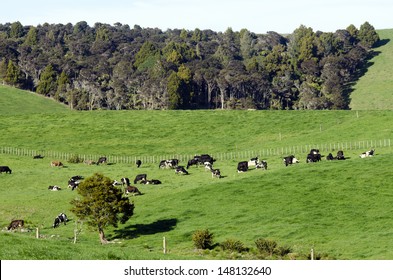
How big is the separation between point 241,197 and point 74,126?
67.8 meters

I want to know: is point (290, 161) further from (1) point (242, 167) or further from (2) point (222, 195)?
(2) point (222, 195)

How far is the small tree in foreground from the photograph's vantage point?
161 feet

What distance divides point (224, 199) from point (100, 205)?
43.6 ft

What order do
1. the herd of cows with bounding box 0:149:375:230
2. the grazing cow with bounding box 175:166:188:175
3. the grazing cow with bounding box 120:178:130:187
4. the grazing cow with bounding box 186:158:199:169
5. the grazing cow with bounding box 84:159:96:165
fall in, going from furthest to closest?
the grazing cow with bounding box 84:159:96:165, the grazing cow with bounding box 186:158:199:169, the grazing cow with bounding box 175:166:188:175, the grazing cow with bounding box 120:178:130:187, the herd of cows with bounding box 0:149:375:230

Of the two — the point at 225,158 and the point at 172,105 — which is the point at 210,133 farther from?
the point at 172,105

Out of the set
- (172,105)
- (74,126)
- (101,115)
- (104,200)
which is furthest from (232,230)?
(172,105)

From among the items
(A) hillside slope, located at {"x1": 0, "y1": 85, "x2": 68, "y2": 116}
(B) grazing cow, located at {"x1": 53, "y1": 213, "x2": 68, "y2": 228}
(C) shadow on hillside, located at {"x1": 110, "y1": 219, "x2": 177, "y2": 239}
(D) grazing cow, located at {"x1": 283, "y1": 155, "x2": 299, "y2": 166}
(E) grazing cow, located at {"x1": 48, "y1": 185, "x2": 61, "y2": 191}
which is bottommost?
(C) shadow on hillside, located at {"x1": 110, "y1": 219, "x2": 177, "y2": 239}

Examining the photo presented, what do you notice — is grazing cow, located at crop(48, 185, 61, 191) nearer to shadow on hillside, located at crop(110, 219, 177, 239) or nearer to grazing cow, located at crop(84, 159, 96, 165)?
shadow on hillside, located at crop(110, 219, 177, 239)

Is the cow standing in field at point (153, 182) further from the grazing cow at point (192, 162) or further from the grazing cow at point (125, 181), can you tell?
the grazing cow at point (192, 162)

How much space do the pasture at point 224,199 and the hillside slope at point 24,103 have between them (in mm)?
50231

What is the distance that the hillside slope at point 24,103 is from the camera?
160 metres

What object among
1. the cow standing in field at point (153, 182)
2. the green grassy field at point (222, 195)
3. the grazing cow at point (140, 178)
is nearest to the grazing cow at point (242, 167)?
the green grassy field at point (222, 195)

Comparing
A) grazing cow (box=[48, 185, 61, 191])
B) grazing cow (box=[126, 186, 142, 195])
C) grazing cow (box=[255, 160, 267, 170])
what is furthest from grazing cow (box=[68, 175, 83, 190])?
grazing cow (box=[255, 160, 267, 170])

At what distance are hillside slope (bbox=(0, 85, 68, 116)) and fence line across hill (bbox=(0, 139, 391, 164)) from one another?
60105 millimetres
